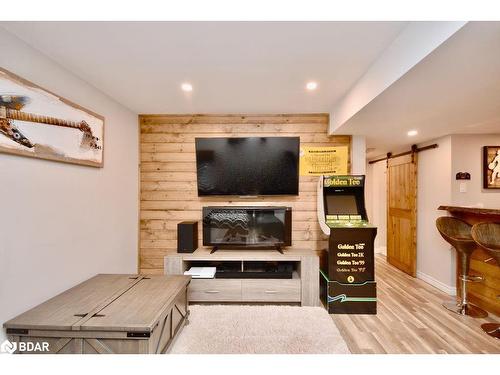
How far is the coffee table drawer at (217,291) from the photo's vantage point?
2.81 metres

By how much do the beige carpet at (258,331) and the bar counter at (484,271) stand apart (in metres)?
1.83

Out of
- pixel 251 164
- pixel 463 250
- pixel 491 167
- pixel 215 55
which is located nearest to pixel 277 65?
pixel 215 55

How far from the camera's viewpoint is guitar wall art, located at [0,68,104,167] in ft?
5.27

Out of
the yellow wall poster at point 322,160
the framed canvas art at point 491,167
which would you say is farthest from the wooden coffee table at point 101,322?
the framed canvas art at point 491,167

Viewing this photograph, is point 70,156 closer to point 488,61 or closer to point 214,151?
point 214,151

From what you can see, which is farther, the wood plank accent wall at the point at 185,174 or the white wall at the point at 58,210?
the wood plank accent wall at the point at 185,174

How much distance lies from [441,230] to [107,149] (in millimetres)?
3899

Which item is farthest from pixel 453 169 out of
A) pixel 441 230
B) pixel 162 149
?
pixel 162 149

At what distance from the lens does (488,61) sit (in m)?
1.45

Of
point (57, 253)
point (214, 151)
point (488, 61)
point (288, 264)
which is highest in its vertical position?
point (488, 61)

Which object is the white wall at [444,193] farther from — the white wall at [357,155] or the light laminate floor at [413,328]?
the white wall at [357,155]

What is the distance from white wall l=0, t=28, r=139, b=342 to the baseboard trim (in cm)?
413

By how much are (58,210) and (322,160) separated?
111 inches

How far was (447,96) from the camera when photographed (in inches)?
79.1
